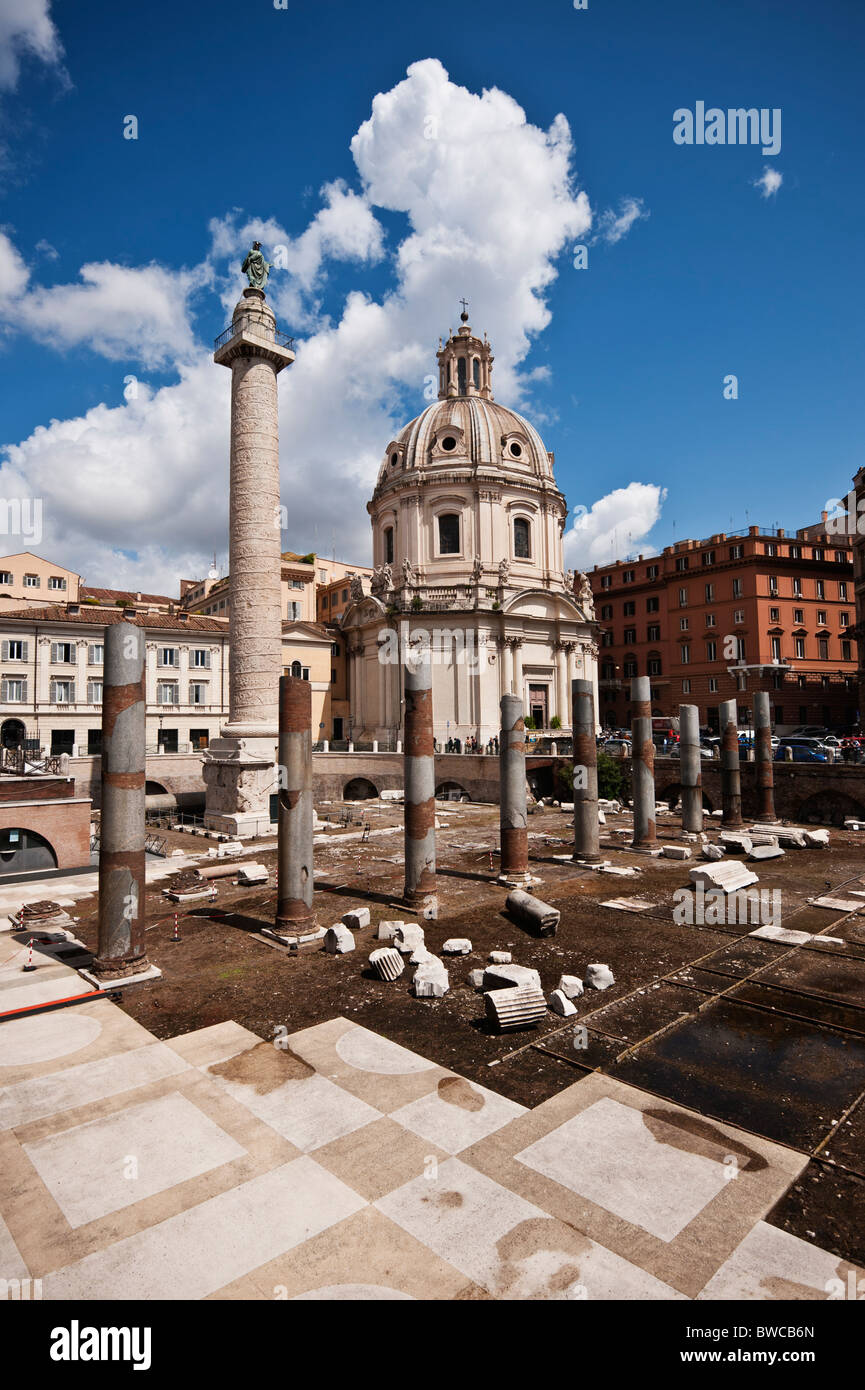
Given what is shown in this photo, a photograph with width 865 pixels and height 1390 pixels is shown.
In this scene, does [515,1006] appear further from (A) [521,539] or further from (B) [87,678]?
(A) [521,539]

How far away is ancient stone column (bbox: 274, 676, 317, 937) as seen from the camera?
1361 cm

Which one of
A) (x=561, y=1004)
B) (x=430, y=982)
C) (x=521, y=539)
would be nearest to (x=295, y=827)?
(x=430, y=982)

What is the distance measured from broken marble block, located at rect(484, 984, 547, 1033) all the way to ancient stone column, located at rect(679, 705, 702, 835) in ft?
51.7

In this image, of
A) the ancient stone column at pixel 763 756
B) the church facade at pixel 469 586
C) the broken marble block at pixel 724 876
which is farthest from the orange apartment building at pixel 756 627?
the broken marble block at pixel 724 876

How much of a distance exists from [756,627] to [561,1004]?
47945 mm

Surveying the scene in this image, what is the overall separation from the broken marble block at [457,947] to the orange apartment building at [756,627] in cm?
4070

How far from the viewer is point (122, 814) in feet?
38.4

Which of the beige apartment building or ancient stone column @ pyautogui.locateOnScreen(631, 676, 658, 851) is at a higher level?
the beige apartment building

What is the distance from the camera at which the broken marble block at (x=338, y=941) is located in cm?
1277

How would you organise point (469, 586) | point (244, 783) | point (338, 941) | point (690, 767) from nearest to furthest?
1. point (338, 941)
2. point (690, 767)
3. point (244, 783)
4. point (469, 586)

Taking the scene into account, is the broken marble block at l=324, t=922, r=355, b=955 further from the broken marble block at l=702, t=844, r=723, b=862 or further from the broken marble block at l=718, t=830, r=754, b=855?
the broken marble block at l=718, t=830, r=754, b=855

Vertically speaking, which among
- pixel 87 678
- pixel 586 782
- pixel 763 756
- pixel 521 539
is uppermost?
pixel 521 539

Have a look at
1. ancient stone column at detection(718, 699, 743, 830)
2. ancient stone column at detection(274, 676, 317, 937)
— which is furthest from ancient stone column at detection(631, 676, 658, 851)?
ancient stone column at detection(274, 676, 317, 937)

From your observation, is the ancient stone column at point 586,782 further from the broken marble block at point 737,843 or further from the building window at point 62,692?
the building window at point 62,692
